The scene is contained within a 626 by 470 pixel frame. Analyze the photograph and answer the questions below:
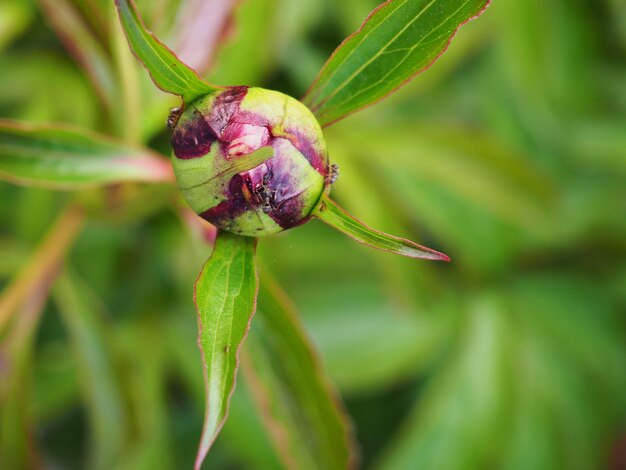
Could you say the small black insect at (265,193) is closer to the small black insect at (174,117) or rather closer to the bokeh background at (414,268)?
the small black insect at (174,117)

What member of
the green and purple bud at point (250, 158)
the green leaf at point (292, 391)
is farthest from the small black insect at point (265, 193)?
the green leaf at point (292, 391)

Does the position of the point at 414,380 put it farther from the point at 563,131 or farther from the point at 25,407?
the point at 25,407

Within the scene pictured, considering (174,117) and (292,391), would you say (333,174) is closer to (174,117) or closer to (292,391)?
(174,117)

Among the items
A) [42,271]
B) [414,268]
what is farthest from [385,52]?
[414,268]

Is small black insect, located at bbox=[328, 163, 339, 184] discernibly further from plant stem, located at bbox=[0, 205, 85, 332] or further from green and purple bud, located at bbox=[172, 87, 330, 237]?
plant stem, located at bbox=[0, 205, 85, 332]

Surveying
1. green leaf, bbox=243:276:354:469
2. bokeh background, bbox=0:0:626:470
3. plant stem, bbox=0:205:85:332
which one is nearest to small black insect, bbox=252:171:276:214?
green leaf, bbox=243:276:354:469

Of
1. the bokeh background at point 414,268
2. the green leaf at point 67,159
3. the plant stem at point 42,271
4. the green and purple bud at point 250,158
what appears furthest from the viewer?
the bokeh background at point 414,268
